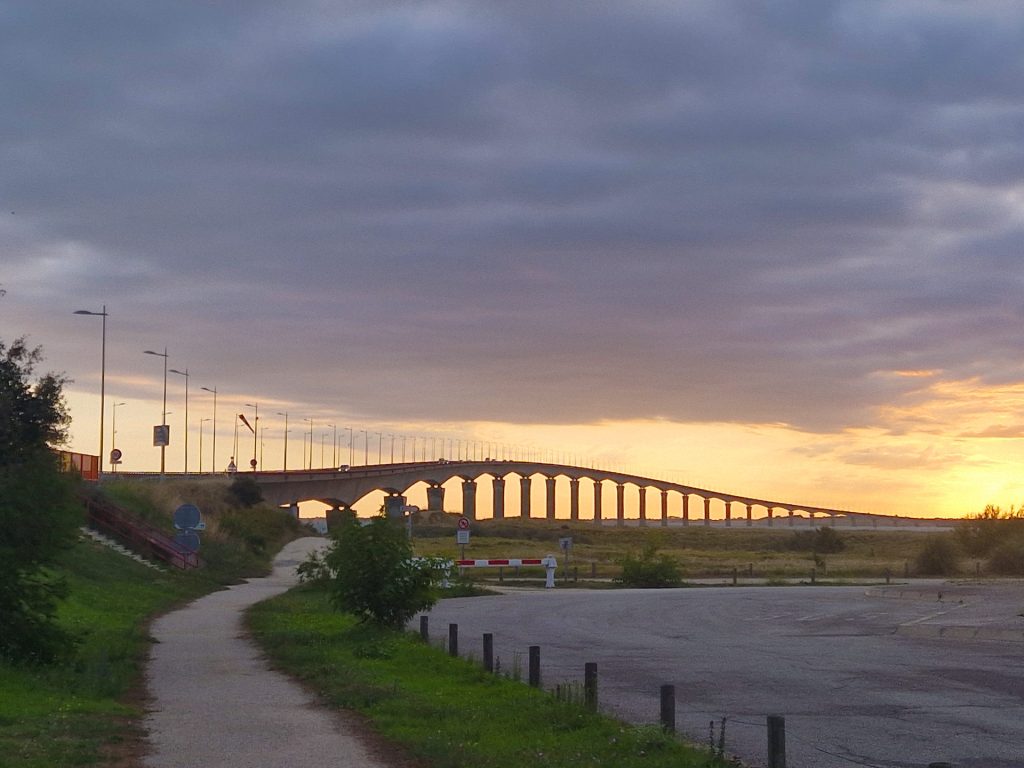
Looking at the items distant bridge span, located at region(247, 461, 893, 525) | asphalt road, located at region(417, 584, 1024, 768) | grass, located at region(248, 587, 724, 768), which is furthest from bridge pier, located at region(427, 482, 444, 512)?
grass, located at region(248, 587, 724, 768)

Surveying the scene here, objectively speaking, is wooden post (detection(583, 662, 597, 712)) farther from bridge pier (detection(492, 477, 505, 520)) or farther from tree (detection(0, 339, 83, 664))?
bridge pier (detection(492, 477, 505, 520))

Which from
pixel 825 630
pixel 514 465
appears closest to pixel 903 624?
pixel 825 630

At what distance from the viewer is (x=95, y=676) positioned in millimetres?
17000

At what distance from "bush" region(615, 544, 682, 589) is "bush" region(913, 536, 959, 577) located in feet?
48.1

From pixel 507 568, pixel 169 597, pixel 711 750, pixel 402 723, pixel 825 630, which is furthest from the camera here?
pixel 507 568

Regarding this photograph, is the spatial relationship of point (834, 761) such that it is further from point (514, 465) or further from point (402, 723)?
point (514, 465)

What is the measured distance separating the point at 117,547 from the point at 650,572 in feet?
69.3

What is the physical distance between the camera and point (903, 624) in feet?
90.6

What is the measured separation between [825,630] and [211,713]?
639 inches

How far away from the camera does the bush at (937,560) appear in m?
60.2

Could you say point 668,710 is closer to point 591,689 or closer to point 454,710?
point 591,689

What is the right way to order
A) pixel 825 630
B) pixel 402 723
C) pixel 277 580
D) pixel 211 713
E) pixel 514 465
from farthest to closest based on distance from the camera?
pixel 514 465 < pixel 277 580 < pixel 825 630 < pixel 211 713 < pixel 402 723

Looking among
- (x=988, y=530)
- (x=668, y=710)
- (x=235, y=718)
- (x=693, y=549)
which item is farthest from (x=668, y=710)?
(x=693, y=549)

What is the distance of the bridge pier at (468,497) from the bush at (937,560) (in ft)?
286
